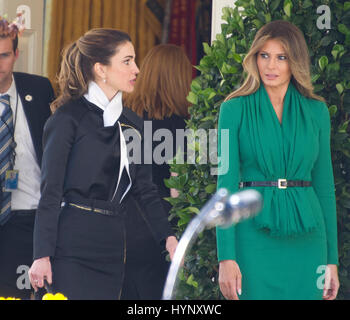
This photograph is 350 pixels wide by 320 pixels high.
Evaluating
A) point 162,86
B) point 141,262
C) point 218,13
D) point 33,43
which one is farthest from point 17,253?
point 33,43

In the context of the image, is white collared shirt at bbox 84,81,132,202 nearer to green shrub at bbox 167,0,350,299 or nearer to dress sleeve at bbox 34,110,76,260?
dress sleeve at bbox 34,110,76,260

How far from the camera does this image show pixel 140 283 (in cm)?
336

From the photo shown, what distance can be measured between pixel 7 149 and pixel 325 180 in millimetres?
1381

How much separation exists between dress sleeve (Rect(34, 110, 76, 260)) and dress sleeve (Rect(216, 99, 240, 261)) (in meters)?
0.60

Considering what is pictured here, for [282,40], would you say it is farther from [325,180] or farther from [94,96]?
[94,96]

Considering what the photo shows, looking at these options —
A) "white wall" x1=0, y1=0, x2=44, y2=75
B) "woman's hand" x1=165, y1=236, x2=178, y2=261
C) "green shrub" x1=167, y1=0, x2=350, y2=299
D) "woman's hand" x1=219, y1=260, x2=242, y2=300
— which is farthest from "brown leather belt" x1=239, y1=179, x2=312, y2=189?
"white wall" x1=0, y1=0, x2=44, y2=75

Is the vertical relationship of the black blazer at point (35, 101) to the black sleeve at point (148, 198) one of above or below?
above

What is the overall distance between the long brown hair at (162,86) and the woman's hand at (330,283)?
126 centimetres

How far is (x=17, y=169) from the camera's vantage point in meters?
3.12

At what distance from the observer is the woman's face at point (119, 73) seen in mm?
2859

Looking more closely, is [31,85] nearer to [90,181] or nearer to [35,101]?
[35,101]

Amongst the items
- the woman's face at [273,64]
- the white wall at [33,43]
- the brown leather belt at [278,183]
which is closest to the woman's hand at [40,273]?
the brown leather belt at [278,183]

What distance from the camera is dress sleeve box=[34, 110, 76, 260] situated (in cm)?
261

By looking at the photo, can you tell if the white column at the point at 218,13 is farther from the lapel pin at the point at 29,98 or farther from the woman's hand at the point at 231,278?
the woman's hand at the point at 231,278
